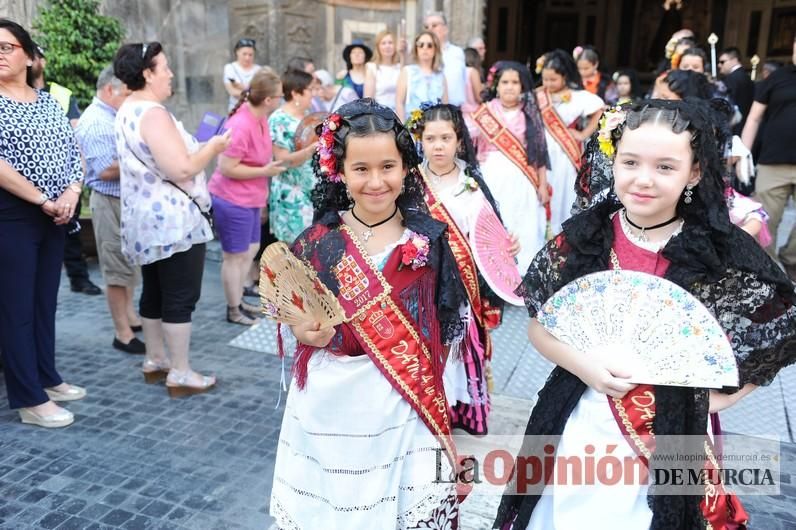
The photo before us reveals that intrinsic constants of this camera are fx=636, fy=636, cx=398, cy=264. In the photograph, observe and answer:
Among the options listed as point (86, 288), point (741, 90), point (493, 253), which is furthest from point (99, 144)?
point (741, 90)

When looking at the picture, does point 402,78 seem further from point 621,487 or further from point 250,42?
point 621,487

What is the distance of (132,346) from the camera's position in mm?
4906

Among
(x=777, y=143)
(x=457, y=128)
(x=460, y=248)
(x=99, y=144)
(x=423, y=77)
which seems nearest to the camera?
(x=460, y=248)

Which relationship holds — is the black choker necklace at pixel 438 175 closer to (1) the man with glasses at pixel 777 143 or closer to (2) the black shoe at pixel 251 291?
(2) the black shoe at pixel 251 291

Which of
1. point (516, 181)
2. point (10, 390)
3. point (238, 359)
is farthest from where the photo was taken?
point (516, 181)

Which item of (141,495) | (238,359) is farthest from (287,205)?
(141,495)

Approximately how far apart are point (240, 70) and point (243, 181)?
3621 mm

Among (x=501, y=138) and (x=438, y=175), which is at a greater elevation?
(x=501, y=138)

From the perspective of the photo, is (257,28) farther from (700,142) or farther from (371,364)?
(700,142)

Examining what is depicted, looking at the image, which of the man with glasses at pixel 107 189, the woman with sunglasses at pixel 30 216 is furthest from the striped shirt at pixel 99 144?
the woman with sunglasses at pixel 30 216

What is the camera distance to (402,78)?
6.55 metres

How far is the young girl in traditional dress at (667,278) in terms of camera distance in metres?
1.82

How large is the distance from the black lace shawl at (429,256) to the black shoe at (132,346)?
3.01 m

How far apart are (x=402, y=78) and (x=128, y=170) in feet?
11.2
